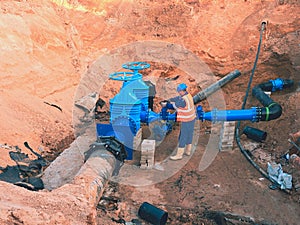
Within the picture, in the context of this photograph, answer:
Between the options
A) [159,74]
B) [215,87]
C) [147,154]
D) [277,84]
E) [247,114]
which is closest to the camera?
[247,114]

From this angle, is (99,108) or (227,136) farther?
(99,108)

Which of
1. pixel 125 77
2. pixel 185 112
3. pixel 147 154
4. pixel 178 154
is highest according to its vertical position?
pixel 125 77

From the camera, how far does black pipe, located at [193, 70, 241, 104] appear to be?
800 cm

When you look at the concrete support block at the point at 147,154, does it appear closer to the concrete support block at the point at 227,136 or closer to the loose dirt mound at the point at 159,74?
the loose dirt mound at the point at 159,74

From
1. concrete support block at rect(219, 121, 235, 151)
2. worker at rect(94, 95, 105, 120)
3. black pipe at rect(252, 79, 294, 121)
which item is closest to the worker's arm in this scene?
concrete support block at rect(219, 121, 235, 151)

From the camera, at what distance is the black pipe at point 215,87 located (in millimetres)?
7996

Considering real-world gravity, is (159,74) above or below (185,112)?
above

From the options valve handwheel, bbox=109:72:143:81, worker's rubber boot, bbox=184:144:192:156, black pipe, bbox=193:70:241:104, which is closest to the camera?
valve handwheel, bbox=109:72:143:81

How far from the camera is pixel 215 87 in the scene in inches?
322

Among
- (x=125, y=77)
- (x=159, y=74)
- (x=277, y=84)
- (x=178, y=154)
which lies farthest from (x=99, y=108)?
(x=277, y=84)

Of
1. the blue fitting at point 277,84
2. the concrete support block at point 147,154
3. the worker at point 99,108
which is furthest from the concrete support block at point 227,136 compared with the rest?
the worker at point 99,108

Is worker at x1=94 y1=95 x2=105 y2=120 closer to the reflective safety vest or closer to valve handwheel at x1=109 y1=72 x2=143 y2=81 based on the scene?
valve handwheel at x1=109 y1=72 x2=143 y2=81

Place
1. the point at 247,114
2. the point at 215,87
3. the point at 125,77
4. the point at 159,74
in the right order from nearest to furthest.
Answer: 1. the point at 247,114
2. the point at 125,77
3. the point at 215,87
4. the point at 159,74

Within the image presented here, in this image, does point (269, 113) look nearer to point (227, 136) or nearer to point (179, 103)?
point (227, 136)
